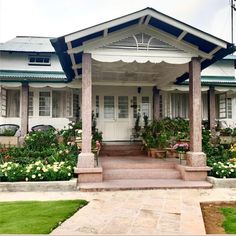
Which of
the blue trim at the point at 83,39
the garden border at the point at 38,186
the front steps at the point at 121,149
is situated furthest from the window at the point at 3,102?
the garden border at the point at 38,186

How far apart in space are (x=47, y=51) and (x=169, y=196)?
12006 mm

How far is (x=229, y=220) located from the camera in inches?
189

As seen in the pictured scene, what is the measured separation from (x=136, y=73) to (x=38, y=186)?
5.83m

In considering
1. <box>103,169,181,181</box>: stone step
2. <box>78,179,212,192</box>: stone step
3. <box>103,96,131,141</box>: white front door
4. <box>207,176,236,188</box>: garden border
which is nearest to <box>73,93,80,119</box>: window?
<box>103,96,131,141</box>: white front door

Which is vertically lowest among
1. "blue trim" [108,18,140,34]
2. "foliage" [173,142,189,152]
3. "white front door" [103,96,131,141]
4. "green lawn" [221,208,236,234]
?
"green lawn" [221,208,236,234]

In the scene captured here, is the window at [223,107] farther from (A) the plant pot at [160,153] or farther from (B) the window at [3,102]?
(B) the window at [3,102]

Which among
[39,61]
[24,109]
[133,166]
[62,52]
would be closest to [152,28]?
[62,52]

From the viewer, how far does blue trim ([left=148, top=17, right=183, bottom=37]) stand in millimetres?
8166

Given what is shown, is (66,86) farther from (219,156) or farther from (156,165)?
(219,156)

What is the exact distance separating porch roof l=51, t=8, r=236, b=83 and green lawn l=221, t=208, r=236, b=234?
4688 mm

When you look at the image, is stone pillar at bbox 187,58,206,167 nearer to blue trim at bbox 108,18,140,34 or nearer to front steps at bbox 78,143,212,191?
front steps at bbox 78,143,212,191

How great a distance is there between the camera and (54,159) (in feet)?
28.3

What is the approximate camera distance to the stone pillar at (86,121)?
25.2 feet

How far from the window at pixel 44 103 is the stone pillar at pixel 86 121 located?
21.1ft
